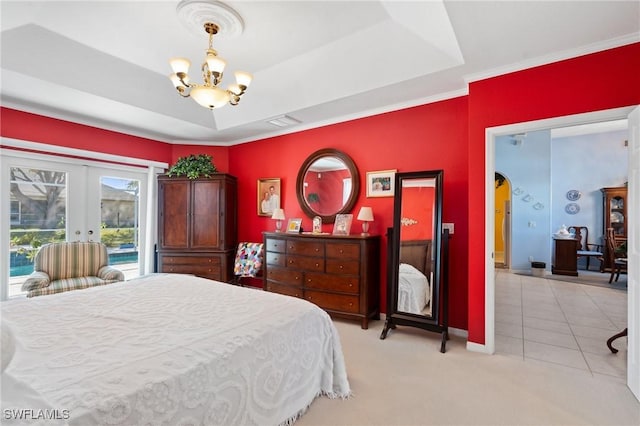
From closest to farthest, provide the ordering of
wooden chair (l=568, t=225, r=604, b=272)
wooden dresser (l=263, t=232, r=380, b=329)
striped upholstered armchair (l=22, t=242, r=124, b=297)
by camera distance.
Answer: striped upholstered armchair (l=22, t=242, r=124, b=297) < wooden dresser (l=263, t=232, r=380, b=329) < wooden chair (l=568, t=225, r=604, b=272)

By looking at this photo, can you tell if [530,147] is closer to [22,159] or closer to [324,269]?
[324,269]

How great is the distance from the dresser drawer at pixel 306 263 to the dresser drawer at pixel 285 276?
9cm

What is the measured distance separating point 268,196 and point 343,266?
200 cm

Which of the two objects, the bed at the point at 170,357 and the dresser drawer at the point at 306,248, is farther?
the dresser drawer at the point at 306,248

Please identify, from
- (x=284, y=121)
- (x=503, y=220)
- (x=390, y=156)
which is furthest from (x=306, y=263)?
(x=503, y=220)

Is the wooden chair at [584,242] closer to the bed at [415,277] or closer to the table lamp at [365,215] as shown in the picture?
the bed at [415,277]

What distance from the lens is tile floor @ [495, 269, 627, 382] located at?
8.98 ft

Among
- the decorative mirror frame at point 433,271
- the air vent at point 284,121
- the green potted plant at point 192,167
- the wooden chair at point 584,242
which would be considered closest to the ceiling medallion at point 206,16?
the air vent at point 284,121

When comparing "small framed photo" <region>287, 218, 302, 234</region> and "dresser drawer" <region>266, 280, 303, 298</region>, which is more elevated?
"small framed photo" <region>287, 218, 302, 234</region>

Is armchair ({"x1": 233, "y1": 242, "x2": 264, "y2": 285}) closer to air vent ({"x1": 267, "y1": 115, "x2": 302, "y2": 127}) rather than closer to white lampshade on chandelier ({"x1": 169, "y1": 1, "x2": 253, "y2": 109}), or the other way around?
air vent ({"x1": 267, "y1": 115, "x2": 302, "y2": 127})

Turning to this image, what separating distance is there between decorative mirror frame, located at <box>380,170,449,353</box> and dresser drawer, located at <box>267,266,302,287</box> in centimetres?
118

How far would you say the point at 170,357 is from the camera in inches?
52.2

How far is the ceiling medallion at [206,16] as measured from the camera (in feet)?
7.47

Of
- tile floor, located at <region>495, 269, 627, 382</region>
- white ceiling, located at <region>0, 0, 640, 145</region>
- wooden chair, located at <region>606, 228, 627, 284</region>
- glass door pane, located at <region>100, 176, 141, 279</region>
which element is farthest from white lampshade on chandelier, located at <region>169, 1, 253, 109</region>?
wooden chair, located at <region>606, 228, 627, 284</region>
